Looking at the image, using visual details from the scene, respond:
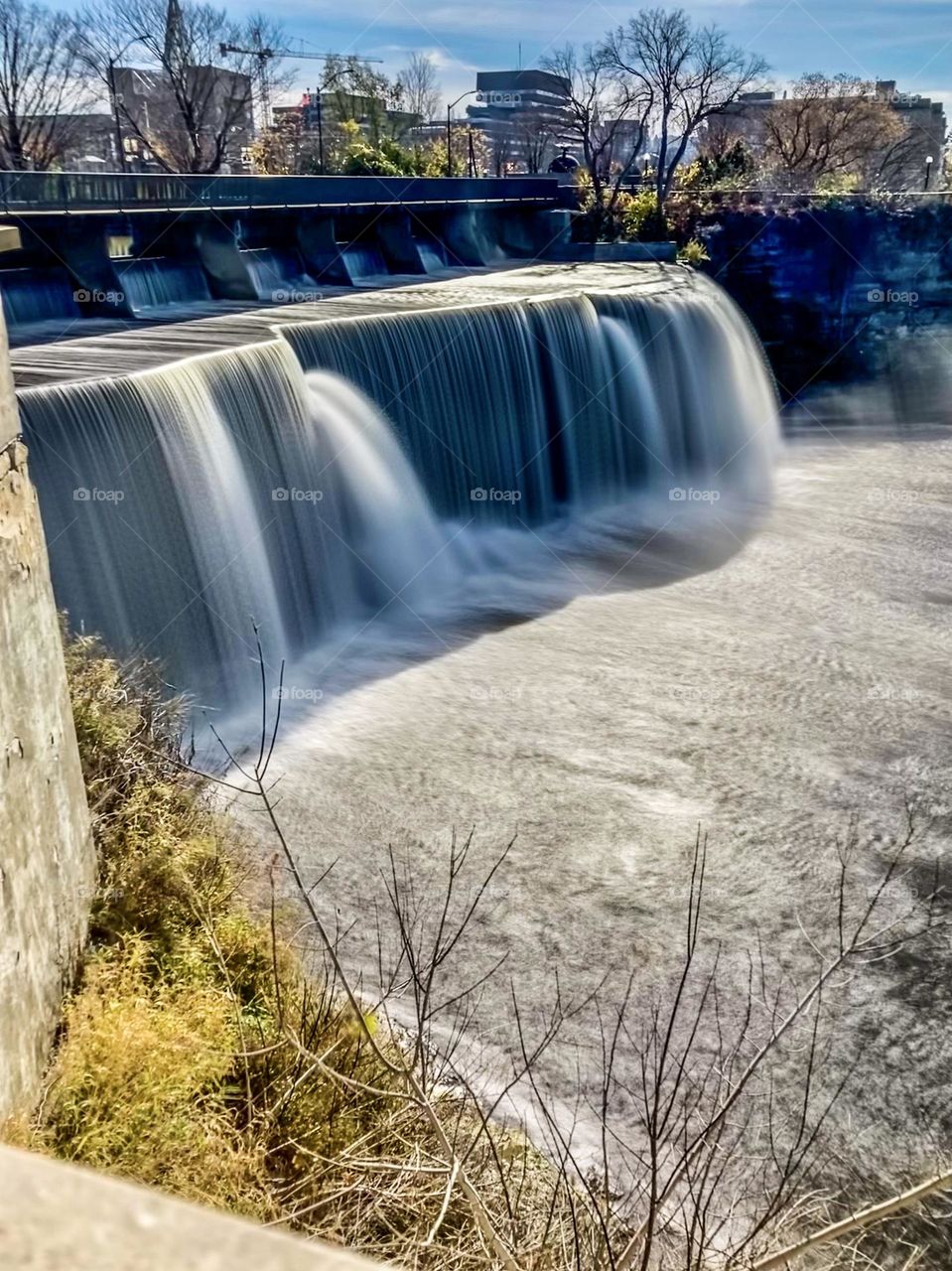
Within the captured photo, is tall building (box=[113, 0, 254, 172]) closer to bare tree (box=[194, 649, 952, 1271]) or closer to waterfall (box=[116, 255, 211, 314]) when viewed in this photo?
waterfall (box=[116, 255, 211, 314])

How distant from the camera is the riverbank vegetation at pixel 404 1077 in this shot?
4316mm

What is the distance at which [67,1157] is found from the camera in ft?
15.2

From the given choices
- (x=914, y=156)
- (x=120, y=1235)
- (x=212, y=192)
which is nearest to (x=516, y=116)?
(x=914, y=156)

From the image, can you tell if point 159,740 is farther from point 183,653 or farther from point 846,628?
point 846,628

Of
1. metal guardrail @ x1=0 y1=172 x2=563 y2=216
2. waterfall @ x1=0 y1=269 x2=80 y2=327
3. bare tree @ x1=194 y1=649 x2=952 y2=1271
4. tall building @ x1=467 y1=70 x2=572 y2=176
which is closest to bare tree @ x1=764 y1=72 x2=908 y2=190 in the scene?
metal guardrail @ x1=0 y1=172 x2=563 y2=216

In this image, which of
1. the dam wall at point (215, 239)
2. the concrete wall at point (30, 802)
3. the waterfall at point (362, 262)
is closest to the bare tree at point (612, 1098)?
the concrete wall at point (30, 802)

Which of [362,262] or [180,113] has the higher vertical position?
[180,113]

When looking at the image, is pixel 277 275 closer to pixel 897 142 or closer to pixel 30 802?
pixel 30 802

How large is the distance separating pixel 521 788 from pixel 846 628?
5251 mm

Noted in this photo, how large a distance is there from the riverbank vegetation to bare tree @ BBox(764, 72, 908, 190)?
121 feet

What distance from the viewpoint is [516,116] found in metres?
90.8

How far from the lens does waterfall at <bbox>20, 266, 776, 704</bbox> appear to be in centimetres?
1027

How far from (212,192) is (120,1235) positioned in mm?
22104

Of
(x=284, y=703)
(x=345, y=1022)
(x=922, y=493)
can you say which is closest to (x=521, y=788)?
(x=284, y=703)
